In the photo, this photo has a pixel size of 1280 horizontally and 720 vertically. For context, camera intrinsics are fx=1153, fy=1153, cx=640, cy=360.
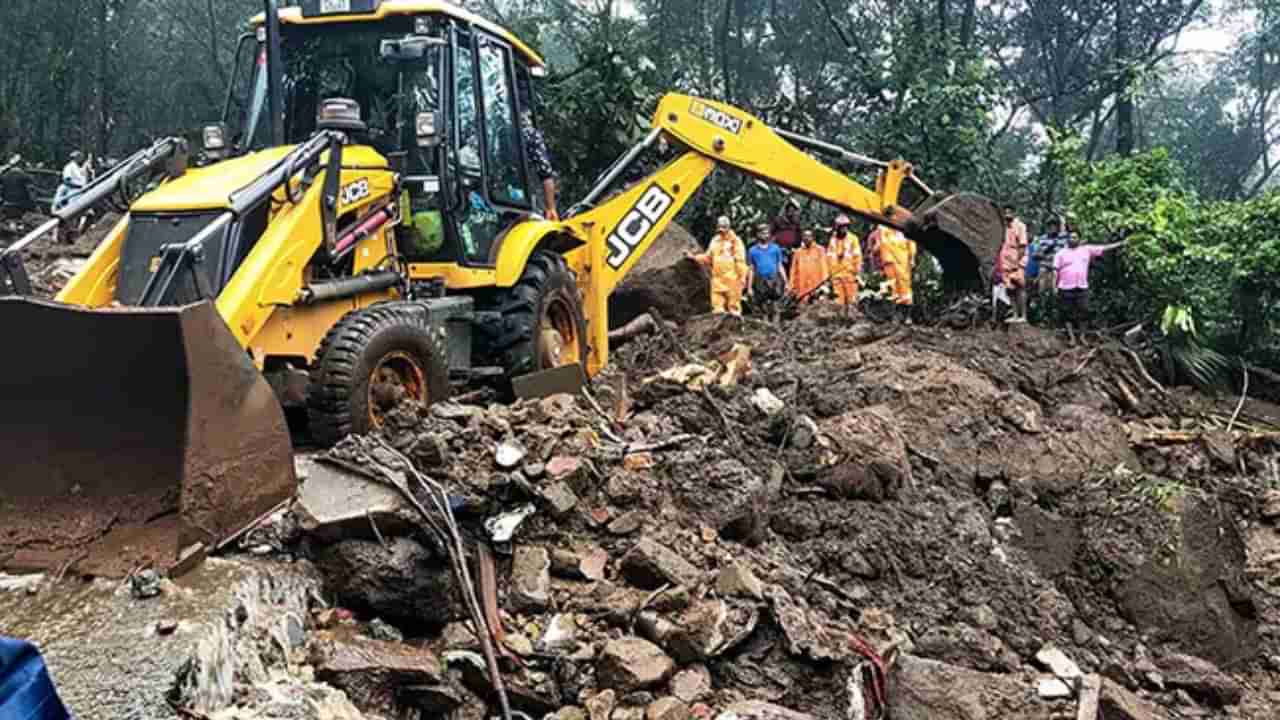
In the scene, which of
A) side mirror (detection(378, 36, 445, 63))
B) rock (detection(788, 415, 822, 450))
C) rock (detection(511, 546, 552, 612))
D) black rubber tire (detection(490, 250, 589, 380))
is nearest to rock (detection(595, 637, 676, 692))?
rock (detection(511, 546, 552, 612))

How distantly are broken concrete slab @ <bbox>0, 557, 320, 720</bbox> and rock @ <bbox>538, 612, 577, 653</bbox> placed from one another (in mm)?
879

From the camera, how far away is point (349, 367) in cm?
532

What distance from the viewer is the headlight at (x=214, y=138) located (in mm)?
6715

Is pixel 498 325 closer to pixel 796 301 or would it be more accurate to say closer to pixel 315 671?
pixel 315 671

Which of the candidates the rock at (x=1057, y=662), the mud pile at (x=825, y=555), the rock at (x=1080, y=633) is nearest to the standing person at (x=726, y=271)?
the mud pile at (x=825, y=555)

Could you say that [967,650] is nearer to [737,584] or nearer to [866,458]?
[737,584]

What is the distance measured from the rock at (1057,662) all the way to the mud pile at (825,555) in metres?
0.01

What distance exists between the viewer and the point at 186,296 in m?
5.09

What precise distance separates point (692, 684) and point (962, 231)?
625 centimetres

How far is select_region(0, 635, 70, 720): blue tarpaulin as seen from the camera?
66.4 inches

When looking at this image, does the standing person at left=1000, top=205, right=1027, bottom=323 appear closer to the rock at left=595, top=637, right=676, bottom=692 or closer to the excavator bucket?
the excavator bucket

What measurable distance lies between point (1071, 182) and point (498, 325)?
7.70 metres

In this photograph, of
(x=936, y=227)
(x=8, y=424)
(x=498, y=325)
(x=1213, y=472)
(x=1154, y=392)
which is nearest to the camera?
(x=8, y=424)

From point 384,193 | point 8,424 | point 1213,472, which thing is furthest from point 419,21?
point 1213,472
